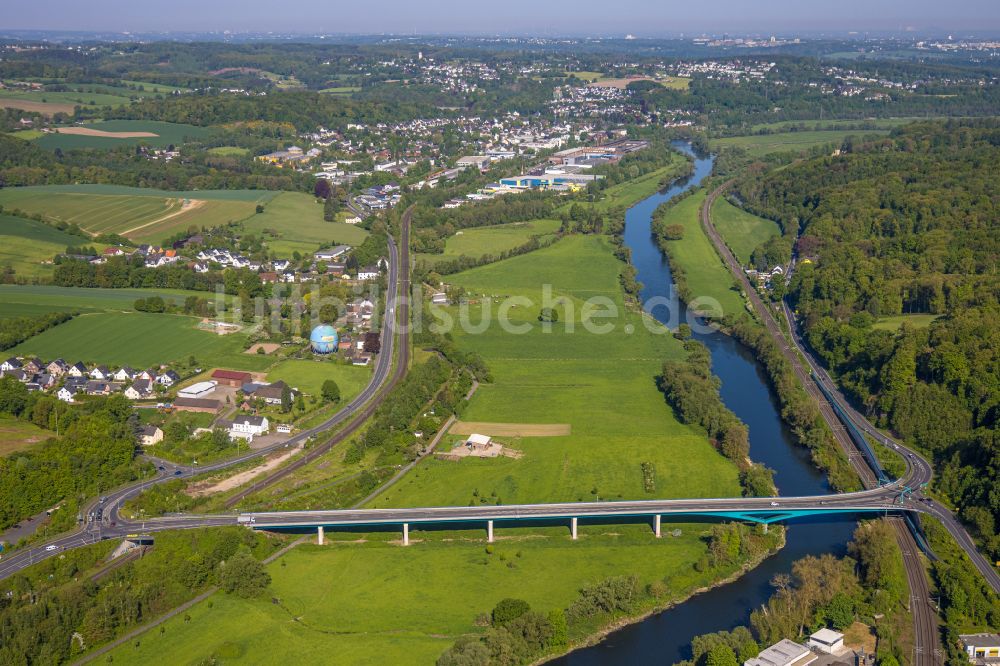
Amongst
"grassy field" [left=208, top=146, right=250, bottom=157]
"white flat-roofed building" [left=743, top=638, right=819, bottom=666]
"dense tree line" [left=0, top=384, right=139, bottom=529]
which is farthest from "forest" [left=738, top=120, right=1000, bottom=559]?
"grassy field" [left=208, top=146, right=250, bottom=157]

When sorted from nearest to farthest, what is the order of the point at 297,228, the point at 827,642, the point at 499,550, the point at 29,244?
the point at 827,642
the point at 499,550
the point at 29,244
the point at 297,228

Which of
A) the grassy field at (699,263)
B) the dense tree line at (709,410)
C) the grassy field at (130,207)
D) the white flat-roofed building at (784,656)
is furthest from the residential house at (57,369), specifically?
the grassy field at (699,263)

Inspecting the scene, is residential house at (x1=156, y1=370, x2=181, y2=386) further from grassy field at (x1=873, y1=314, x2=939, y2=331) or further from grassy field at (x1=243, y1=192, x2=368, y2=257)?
grassy field at (x1=873, y1=314, x2=939, y2=331)

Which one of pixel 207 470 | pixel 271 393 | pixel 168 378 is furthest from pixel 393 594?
pixel 168 378

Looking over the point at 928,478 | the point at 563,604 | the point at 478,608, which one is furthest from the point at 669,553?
the point at 928,478

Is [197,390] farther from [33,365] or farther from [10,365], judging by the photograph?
[10,365]
